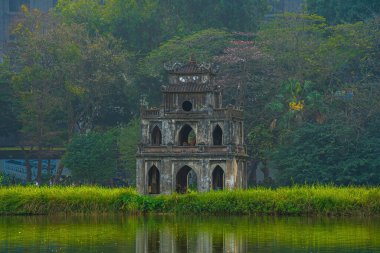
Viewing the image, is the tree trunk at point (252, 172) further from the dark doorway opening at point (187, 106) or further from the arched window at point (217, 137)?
the dark doorway opening at point (187, 106)

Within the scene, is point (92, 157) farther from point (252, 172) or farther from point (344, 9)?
point (344, 9)

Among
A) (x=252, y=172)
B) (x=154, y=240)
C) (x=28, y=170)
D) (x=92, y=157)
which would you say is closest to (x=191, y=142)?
(x=92, y=157)

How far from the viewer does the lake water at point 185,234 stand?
4050cm

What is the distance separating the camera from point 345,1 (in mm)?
91375

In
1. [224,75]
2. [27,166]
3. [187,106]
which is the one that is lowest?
[27,166]

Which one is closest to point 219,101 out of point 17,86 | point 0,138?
point 17,86

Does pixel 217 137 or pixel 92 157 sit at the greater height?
pixel 92 157

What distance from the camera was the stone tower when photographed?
63844 mm

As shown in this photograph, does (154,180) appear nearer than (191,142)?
Yes

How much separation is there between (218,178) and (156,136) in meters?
4.15

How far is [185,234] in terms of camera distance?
45.3 meters

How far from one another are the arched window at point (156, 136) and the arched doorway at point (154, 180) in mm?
1587

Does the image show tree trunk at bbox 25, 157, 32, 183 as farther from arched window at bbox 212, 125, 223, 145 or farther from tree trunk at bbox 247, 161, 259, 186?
arched window at bbox 212, 125, 223, 145

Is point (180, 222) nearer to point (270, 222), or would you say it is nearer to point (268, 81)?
point (270, 222)
